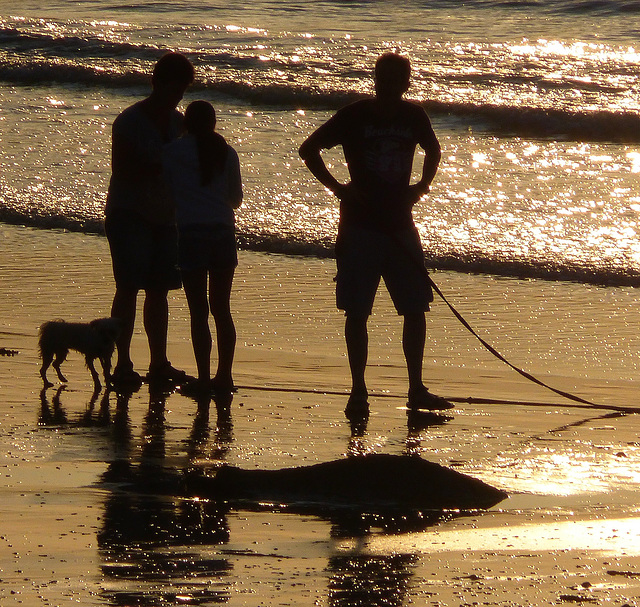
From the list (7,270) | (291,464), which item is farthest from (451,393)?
(7,270)

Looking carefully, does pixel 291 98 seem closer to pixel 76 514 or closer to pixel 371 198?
pixel 371 198

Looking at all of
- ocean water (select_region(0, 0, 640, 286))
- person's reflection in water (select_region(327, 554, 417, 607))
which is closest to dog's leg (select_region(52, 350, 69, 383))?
person's reflection in water (select_region(327, 554, 417, 607))

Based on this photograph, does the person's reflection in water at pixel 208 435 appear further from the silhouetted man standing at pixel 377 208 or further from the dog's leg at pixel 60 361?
the dog's leg at pixel 60 361

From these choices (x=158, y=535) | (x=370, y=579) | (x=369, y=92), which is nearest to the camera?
(x=370, y=579)

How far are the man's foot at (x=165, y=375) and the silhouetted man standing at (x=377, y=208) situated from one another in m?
0.93

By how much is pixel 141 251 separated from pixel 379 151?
1.23m

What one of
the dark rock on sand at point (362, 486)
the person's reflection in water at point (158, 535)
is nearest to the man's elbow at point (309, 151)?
the person's reflection in water at point (158, 535)

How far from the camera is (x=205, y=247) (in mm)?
5570

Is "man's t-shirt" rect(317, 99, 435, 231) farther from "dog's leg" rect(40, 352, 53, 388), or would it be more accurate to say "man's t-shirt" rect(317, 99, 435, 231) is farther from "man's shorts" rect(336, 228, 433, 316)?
"dog's leg" rect(40, 352, 53, 388)

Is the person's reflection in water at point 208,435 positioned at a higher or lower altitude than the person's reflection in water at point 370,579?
lower

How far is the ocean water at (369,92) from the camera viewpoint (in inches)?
379

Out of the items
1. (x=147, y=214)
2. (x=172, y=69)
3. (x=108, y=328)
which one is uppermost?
(x=172, y=69)

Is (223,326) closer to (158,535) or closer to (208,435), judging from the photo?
(208,435)

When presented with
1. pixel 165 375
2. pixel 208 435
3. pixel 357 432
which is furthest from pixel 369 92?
pixel 208 435
